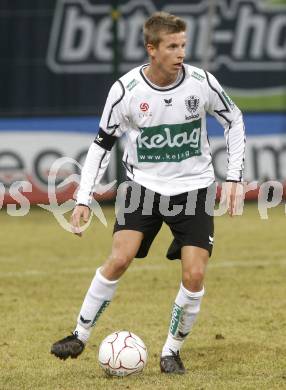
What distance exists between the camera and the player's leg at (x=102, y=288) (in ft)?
23.9

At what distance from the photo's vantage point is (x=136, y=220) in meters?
7.40

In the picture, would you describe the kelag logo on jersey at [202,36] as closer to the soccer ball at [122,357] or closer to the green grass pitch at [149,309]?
the green grass pitch at [149,309]

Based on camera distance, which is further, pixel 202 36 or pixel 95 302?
pixel 202 36

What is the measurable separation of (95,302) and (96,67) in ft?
40.6

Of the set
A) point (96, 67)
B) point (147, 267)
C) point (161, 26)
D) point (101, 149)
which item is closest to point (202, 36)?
point (96, 67)

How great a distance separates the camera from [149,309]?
32.3ft

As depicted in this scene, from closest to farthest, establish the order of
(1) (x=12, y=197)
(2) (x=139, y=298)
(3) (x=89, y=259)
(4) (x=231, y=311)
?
(4) (x=231, y=311) < (2) (x=139, y=298) < (3) (x=89, y=259) < (1) (x=12, y=197)

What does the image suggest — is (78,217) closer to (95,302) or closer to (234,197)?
(95,302)

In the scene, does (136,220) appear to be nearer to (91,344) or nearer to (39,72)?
(91,344)

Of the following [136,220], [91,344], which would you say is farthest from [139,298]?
[136,220]

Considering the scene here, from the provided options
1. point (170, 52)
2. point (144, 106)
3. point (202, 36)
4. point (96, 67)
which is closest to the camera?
point (170, 52)

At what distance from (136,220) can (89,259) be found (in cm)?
580

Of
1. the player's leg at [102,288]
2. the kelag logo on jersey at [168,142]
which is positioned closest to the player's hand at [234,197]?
the kelag logo on jersey at [168,142]

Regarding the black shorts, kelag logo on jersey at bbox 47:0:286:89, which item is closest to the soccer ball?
the black shorts
